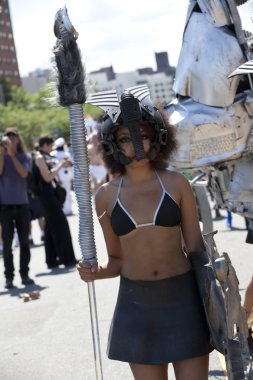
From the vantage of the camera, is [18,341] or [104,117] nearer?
[104,117]

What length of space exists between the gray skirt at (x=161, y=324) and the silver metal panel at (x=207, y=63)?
220cm

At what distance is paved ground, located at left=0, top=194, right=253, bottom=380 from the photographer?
20.5 ft

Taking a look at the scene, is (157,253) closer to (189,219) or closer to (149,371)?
(189,219)

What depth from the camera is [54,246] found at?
466 inches

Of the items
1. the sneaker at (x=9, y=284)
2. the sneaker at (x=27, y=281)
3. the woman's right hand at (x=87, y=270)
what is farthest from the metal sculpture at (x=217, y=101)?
the sneaker at (x=9, y=284)

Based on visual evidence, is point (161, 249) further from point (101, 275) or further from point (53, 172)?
point (53, 172)

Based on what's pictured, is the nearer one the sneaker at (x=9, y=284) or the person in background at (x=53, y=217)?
the sneaker at (x=9, y=284)

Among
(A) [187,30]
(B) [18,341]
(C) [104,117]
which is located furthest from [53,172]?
(C) [104,117]

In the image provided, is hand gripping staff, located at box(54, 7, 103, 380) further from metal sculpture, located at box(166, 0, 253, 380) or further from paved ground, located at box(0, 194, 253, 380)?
paved ground, located at box(0, 194, 253, 380)

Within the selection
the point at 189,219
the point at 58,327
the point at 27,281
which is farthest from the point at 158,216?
the point at 27,281

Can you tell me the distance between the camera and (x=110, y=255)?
13.1 feet

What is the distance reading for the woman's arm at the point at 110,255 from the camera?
3.83m

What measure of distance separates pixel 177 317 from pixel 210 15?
2.78 metres

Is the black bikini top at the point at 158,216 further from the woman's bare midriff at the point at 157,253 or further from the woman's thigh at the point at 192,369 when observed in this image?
the woman's thigh at the point at 192,369
